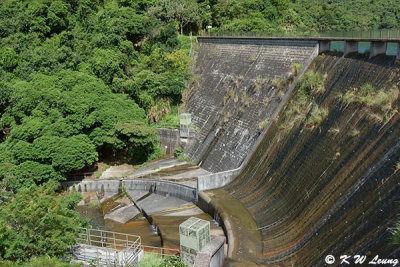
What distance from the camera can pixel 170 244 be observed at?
14.8m

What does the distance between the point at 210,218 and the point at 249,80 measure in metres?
10.7

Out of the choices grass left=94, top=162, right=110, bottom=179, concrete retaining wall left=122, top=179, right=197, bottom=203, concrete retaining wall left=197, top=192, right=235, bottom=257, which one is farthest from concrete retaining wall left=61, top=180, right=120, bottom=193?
concrete retaining wall left=197, top=192, right=235, bottom=257

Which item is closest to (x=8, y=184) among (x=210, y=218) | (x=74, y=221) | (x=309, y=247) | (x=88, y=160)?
(x=88, y=160)

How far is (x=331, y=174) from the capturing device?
511 inches

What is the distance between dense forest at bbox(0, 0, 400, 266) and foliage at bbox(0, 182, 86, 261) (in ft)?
0.10

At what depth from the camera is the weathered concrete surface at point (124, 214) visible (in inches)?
710

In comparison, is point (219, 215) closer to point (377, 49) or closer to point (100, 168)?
point (377, 49)

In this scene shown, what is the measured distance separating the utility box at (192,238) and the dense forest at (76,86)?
3800 millimetres

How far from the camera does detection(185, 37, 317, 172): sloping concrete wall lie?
67.6 feet

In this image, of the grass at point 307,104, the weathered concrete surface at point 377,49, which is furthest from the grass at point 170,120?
the weathered concrete surface at point 377,49

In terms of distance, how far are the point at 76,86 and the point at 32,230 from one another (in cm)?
1332

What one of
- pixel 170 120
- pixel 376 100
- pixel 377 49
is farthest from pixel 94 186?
pixel 377 49

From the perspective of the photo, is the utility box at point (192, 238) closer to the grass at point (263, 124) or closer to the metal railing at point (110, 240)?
the metal railing at point (110, 240)

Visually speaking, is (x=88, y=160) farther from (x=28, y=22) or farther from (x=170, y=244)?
(x=28, y=22)
